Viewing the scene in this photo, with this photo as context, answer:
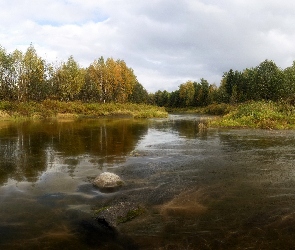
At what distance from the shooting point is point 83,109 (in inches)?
2729

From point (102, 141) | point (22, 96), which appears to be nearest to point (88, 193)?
point (102, 141)

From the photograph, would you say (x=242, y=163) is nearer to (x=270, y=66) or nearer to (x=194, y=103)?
(x=270, y=66)

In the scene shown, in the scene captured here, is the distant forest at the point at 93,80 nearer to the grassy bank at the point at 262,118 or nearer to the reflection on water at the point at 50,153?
the grassy bank at the point at 262,118

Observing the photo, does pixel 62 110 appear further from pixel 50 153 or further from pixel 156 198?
pixel 156 198

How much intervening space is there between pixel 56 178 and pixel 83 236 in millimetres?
6646

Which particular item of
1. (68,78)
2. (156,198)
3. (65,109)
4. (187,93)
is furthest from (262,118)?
(187,93)

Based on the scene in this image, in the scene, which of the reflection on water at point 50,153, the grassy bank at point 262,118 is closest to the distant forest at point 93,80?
the grassy bank at point 262,118

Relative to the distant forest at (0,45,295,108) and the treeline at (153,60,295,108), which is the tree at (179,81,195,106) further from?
the distant forest at (0,45,295,108)

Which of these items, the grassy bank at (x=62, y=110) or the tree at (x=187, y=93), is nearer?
the grassy bank at (x=62, y=110)

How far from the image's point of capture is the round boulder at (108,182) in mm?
12702

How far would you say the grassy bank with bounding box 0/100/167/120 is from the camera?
5612 cm

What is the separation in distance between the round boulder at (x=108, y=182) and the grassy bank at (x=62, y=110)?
1765 inches

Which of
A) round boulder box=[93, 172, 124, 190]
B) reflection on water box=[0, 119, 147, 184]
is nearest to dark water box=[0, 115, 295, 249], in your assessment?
reflection on water box=[0, 119, 147, 184]

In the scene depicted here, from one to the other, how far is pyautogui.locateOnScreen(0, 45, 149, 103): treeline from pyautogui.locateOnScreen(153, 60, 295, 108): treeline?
3503 cm
